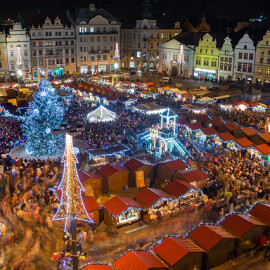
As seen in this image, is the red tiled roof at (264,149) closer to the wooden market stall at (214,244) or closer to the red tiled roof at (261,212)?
the red tiled roof at (261,212)

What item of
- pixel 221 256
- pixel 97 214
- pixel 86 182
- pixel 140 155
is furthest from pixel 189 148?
pixel 221 256

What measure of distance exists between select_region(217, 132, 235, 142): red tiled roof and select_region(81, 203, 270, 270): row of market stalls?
10.4m

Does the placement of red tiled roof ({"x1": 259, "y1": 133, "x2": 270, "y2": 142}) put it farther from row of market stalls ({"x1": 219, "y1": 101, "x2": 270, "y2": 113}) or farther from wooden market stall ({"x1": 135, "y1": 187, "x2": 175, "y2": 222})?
wooden market stall ({"x1": 135, "y1": 187, "x2": 175, "y2": 222})

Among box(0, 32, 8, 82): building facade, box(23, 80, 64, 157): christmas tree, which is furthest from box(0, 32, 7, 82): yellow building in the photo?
box(23, 80, 64, 157): christmas tree

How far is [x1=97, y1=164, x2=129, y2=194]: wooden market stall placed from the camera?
59.1 ft

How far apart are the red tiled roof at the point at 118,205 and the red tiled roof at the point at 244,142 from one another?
35.3 feet

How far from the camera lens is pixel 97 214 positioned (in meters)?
15.0

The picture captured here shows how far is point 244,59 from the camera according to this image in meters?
48.4

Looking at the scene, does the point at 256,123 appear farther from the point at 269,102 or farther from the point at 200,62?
the point at 200,62

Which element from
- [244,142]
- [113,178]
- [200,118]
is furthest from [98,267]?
[200,118]

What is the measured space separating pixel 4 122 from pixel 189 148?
13840 millimetres

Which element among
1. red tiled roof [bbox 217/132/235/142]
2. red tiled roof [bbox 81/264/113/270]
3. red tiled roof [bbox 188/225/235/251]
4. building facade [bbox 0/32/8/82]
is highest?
building facade [bbox 0/32/8/82]

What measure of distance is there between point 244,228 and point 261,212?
164 centimetres

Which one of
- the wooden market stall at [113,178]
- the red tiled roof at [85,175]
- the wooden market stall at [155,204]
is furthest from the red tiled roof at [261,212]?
the red tiled roof at [85,175]
